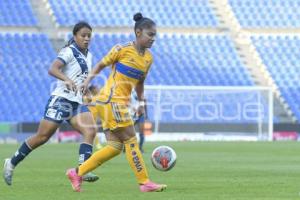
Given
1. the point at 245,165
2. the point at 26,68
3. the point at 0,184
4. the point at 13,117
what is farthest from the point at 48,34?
the point at 0,184

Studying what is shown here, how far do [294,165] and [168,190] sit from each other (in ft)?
20.2

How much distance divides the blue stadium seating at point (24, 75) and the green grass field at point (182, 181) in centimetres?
1232

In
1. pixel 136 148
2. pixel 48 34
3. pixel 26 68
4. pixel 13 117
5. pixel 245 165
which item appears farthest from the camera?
pixel 48 34

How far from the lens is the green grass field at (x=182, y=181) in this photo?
30.1ft

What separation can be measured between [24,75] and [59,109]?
21391 mm

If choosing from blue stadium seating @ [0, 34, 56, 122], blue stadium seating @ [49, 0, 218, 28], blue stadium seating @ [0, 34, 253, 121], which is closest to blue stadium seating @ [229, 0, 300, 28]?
blue stadium seating @ [49, 0, 218, 28]

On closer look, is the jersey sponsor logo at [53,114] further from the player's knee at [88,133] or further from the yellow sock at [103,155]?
the yellow sock at [103,155]

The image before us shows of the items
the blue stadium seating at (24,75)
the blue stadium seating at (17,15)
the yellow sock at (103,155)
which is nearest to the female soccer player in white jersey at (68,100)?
the yellow sock at (103,155)

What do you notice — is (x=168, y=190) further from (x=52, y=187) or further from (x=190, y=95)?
(x=190, y=95)

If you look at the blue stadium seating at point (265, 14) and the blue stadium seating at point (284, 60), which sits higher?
the blue stadium seating at point (265, 14)

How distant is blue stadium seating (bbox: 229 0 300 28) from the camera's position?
37.1m

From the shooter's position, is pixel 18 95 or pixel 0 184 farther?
pixel 18 95

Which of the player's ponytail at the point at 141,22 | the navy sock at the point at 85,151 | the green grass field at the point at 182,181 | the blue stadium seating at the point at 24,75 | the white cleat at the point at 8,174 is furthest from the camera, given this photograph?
the blue stadium seating at the point at 24,75

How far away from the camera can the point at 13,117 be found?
97.5ft
